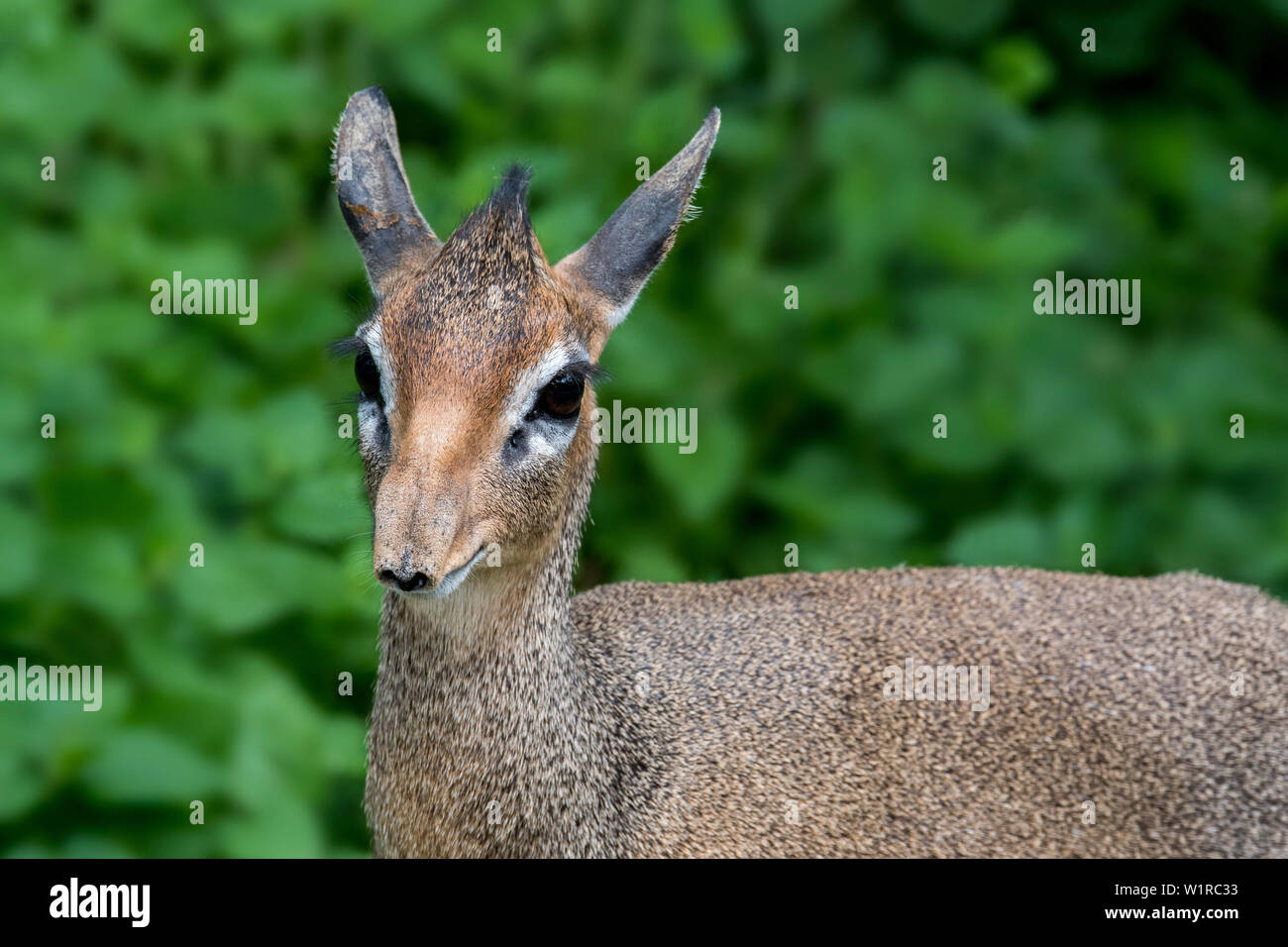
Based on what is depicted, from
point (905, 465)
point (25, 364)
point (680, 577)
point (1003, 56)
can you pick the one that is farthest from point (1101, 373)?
point (25, 364)

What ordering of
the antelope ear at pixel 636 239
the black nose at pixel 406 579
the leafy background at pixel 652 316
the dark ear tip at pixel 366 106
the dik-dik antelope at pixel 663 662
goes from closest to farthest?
the black nose at pixel 406 579 < the dik-dik antelope at pixel 663 662 < the antelope ear at pixel 636 239 < the dark ear tip at pixel 366 106 < the leafy background at pixel 652 316

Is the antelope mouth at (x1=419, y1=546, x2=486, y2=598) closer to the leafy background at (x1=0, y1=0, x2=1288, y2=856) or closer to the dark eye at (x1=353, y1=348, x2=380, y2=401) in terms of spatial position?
the dark eye at (x1=353, y1=348, x2=380, y2=401)

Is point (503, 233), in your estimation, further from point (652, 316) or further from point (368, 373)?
point (652, 316)

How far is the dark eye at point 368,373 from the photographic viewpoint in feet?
10.5

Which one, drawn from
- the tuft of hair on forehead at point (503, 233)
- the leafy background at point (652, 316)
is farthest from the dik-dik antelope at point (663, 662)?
the leafy background at point (652, 316)

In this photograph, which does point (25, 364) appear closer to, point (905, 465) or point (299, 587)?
point (299, 587)

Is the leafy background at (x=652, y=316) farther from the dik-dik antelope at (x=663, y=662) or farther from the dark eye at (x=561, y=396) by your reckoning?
the dark eye at (x=561, y=396)

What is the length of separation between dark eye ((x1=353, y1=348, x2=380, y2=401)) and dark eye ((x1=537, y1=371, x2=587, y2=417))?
0.30 m

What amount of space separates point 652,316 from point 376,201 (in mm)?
2513

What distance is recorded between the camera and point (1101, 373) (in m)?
6.29

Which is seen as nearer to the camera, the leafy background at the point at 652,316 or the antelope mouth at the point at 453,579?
the antelope mouth at the point at 453,579

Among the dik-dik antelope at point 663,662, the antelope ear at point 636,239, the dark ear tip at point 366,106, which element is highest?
the dark ear tip at point 366,106

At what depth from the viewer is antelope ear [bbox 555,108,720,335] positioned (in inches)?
134

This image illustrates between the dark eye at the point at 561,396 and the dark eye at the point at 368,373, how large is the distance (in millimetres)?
301
